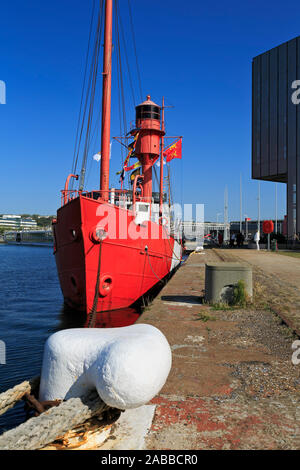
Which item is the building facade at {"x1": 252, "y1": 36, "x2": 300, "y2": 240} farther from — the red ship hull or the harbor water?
the harbor water

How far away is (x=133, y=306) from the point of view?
38.6 ft

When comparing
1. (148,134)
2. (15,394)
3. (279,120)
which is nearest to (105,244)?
(15,394)

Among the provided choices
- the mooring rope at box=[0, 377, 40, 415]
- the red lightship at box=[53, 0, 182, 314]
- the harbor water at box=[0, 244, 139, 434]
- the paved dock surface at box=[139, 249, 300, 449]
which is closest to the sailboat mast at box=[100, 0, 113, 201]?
the red lightship at box=[53, 0, 182, 314]

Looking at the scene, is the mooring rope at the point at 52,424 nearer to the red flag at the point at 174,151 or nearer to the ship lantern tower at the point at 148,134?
the ship lantern tower at the point at 148,134

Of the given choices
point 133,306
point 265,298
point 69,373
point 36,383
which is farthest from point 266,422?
point 133,306

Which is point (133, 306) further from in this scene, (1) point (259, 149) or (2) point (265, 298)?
(1) point (259, 149)

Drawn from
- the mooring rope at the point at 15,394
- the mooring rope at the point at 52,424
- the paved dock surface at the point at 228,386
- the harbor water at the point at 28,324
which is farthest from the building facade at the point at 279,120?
the mooring rope at the point at 52,424

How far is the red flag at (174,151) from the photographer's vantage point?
19719 millimetres

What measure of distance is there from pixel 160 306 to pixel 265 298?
2288 mm

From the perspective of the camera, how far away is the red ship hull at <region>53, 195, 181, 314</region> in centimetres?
951

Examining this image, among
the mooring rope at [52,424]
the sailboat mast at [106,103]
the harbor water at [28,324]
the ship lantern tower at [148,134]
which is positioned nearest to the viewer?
the mooring rope at [52,424]

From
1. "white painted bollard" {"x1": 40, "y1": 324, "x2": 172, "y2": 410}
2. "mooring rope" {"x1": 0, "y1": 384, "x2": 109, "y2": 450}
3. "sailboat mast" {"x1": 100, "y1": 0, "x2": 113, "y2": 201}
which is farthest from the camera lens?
"sailboat mast" {"x1": 100, "y1": 0, "x2": 113, "y2": 201}

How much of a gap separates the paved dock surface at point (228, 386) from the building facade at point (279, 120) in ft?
98.4

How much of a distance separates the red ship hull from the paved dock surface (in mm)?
4022
